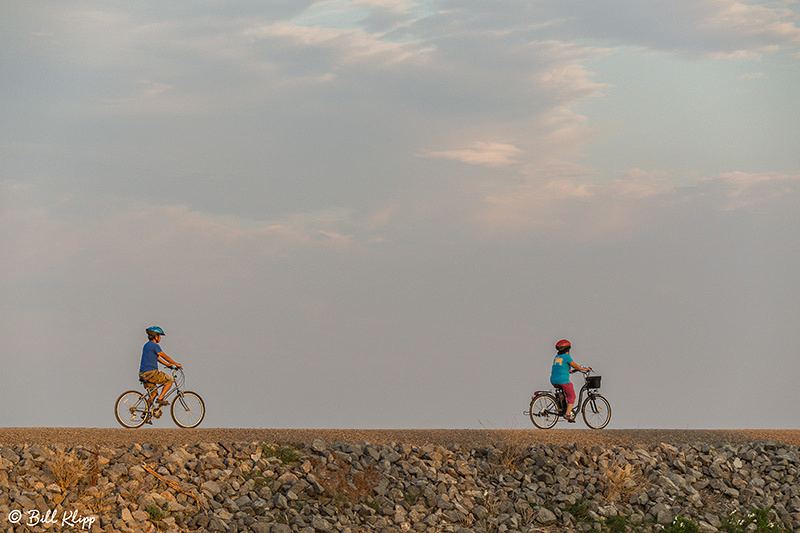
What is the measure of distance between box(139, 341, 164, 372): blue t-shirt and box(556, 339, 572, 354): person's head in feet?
27.4

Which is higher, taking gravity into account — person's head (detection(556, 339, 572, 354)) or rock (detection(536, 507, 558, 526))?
person's head (detection(556, 339, 572, 354))

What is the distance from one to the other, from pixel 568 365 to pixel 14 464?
35.7 ft

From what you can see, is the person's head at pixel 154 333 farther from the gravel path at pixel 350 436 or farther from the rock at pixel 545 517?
the rock at pixel 545 517

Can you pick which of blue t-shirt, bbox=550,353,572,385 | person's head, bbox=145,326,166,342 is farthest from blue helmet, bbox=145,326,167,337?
blue t-shirt, bbox=550,353,572,385

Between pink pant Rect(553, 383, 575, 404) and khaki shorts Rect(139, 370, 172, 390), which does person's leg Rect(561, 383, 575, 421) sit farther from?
khaki shorts Rect(139, 370, 172, 390)

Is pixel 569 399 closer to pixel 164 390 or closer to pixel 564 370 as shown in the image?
pixel 564 370

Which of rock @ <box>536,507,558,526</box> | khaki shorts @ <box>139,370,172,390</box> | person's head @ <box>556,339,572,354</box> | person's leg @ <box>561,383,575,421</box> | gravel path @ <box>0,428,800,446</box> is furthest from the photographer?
person's head @ <box>556,339,572,354</box>

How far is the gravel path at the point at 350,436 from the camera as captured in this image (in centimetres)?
1535

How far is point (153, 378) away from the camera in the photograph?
707 inches

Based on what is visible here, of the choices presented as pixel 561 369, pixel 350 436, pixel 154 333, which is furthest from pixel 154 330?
pixel 561 369

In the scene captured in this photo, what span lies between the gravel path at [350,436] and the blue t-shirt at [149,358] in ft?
5.46

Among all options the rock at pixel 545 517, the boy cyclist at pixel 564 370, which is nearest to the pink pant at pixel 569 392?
the boy cyclist at pixel 564 370

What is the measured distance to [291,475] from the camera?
13891 millimetres

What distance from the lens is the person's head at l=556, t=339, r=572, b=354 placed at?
18.8 m
